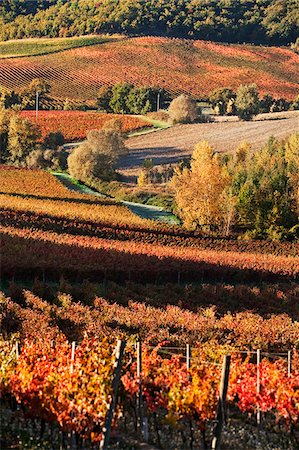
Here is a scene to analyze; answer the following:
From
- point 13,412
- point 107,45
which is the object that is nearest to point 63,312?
point 13,412

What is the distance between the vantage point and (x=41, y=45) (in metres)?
145

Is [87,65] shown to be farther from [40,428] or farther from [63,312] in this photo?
[40,428]

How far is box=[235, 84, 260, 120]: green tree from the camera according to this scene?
4293 inches

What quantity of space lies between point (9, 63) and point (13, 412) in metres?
118

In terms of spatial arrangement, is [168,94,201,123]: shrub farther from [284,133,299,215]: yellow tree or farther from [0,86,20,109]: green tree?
[284,133,299,215]: yellow tree

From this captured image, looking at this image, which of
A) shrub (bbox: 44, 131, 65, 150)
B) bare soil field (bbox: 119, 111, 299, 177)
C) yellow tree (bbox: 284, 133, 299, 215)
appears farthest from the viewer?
shrub (bbox: 44, 131, 65, 150)

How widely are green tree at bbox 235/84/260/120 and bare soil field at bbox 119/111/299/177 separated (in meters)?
3.34

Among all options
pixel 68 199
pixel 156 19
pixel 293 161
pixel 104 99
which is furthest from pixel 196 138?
pixel 156 19

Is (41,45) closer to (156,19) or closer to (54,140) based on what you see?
(156,19)

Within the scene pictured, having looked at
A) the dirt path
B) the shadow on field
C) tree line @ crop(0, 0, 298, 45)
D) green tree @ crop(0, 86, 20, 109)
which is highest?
tree line @ crop(0, 0, 298, 45)

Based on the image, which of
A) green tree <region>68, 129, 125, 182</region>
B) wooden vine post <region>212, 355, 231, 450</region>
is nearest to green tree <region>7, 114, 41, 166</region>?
green tree <region>68, 129, 125, 182</region>

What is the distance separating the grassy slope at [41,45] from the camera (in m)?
141

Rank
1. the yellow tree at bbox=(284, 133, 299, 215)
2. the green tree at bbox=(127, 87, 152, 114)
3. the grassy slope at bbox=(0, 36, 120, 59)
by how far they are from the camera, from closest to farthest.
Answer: the yellow tree at bbox=(284, 133, 299, 215) < the green tree at bbox=(127, 87, 152, 114) < the grassy slope at bbox=(0, 36, 120, 59)

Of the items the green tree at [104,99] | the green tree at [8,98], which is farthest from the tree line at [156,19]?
the green tree at [8,98]
